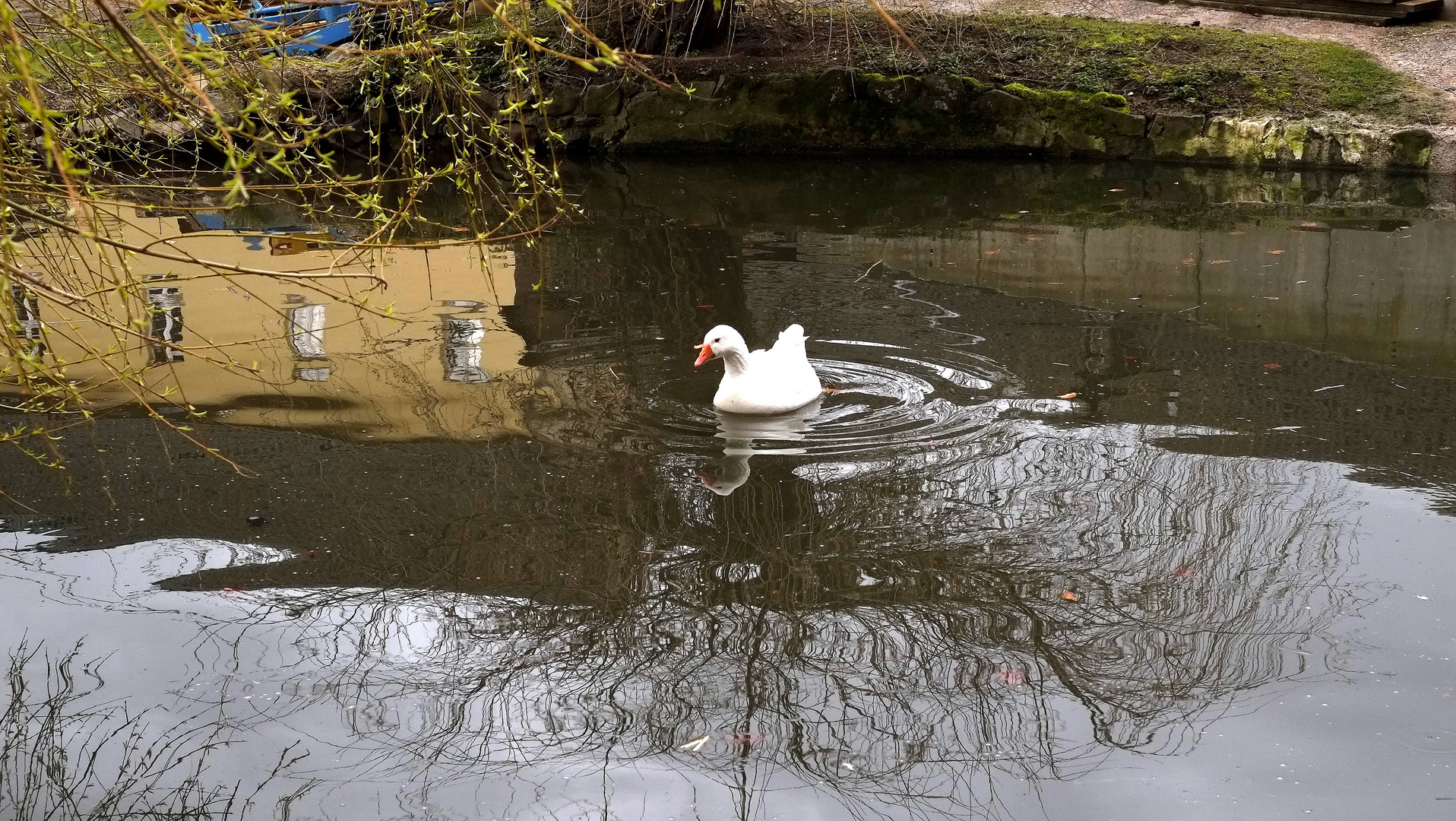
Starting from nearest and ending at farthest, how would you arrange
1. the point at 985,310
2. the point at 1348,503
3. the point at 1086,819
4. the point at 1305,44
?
the point at 1086,819 < the point at 1348,503 < the point at 985,310 < the point at 1305,44

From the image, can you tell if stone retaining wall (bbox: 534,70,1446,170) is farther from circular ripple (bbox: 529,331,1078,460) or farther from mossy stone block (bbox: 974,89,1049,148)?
circular ripple (bbox: 529,331,1078,460)

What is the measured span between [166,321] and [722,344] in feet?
13.4

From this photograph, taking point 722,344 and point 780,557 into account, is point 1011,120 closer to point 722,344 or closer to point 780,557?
point 722,344

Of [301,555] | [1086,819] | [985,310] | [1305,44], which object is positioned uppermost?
[1305,44]

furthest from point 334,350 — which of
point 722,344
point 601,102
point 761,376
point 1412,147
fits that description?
point 1412,147


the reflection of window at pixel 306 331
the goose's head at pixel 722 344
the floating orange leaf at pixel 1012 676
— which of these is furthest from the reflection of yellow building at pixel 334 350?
the floating orange leaf at pixel 1012 676

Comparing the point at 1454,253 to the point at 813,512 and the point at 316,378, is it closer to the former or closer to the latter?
the point at 813,512

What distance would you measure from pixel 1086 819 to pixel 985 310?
5.16 m

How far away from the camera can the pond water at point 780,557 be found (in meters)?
3.74

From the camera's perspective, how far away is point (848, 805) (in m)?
3.55

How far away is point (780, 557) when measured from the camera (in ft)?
16.4

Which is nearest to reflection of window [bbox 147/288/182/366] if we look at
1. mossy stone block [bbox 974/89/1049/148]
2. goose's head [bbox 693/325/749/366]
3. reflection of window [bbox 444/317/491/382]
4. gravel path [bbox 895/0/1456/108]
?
reflection of window [bbox 444/317/491/382]

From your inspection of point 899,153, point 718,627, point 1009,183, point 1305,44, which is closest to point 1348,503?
point 718,627

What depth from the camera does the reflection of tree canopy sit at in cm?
387
